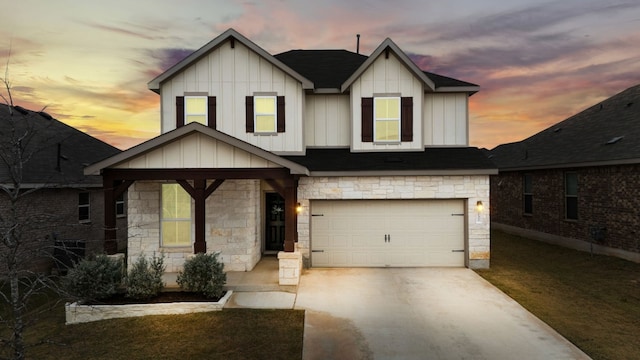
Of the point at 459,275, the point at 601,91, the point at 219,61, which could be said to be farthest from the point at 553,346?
the point at 601,91

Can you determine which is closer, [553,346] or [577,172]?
[553,346]

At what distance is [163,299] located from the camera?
910 cm

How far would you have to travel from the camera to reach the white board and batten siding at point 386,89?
14031mm

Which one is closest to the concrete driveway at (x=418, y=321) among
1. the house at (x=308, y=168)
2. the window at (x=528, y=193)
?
the house at (x=308, y=168)

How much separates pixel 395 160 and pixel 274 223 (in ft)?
17.2

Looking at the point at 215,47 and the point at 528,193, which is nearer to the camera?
the point at 215,47

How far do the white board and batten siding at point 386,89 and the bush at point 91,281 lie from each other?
30.0 feet

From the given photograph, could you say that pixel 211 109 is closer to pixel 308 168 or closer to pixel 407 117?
pixel 308 168

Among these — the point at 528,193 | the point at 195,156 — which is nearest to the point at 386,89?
the point at 195,156

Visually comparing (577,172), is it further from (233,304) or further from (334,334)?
(233,304)

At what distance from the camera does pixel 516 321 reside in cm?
802

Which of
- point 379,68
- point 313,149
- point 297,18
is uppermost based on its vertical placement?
point 297,18

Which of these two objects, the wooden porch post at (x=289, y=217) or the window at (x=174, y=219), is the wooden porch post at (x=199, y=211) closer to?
the window at (x=174, y=219)

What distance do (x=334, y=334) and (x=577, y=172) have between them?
14.7 metres
